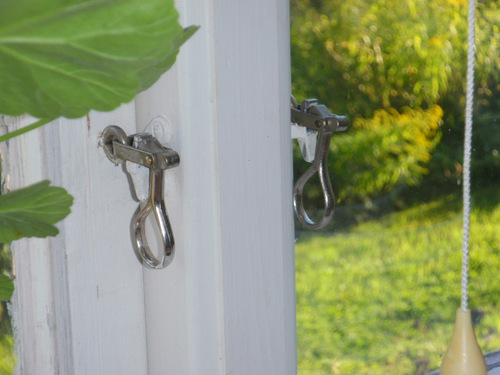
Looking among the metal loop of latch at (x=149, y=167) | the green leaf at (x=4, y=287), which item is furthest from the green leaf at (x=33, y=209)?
the metal loop of latch at (x=149, y=167)

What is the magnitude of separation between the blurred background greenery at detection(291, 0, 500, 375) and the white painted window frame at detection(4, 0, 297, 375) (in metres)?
0.14

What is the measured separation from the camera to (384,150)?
80 cm

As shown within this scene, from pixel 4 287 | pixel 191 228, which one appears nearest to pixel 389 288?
pixel 191 228

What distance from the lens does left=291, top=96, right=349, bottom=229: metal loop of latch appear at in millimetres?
670

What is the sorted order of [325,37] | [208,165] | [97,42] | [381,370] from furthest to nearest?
[381,370]
[325,37]
[208,165]
[97,42]

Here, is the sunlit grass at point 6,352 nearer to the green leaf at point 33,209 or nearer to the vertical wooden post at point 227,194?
the vertical wooden post at point 227,194

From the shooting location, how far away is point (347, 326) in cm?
82

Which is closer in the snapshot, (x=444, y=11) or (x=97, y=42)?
(x=97, y=42)

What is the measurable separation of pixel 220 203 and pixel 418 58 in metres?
0.36

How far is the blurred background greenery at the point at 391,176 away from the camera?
2.45 ft

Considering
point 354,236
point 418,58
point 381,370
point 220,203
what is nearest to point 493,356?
point 381,370

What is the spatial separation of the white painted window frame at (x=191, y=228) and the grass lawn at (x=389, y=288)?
0.52 feet

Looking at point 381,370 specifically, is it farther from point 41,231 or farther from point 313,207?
point 41,231

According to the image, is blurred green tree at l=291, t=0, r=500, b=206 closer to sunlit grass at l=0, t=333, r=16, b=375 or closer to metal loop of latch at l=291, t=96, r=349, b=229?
metal loop of latch at l=291, t=96, r=349, b=229
